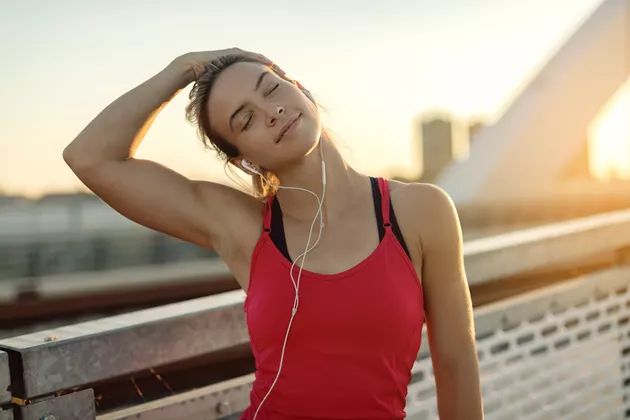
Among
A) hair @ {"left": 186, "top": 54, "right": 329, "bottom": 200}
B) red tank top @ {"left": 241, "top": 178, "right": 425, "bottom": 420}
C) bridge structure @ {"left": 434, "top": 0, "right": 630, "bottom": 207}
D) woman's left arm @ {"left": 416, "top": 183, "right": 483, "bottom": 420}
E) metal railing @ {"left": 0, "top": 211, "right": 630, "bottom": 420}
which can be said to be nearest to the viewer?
metal railing @ {"left": 0, "top": 211, "right": 630, "bottom": 420}

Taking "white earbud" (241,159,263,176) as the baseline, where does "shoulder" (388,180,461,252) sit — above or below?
below

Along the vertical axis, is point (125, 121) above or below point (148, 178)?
above

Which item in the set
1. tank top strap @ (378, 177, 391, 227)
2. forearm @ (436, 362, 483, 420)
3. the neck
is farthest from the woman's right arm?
forearm @ (436, 362, 483, 420)

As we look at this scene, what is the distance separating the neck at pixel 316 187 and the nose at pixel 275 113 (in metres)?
0.15

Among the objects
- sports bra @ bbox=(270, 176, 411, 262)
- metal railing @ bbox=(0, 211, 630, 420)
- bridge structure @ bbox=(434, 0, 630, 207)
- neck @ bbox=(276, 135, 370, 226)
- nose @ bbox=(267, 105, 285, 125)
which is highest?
nose @ bbox=(267, 105, 285, 125)

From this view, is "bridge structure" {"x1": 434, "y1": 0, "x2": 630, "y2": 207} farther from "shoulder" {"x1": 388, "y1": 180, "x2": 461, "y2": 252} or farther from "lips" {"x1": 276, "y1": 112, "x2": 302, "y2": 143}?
"lips" {"x1": 276, "y1": 112, "x2": 302, "y2": 143}

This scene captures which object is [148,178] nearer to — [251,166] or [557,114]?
[251,166]

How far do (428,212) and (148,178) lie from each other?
73 cm

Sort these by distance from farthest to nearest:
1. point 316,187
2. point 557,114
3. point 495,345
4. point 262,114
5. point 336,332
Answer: point 557,114
point 495,345
point 316,187
point 262,114
point 336,332

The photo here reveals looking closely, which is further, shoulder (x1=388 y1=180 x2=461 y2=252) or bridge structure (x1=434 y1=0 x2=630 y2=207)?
bridge structure (x1=434 y1=0 x2=630 y2=207)

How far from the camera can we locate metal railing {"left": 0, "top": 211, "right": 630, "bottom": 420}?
1.79 m

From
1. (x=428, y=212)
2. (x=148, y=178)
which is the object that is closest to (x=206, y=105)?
(x=148, y=178)

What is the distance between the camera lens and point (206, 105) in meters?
2.29

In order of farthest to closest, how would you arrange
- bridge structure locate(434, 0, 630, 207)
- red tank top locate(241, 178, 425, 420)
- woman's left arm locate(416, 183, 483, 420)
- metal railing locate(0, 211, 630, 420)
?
1. bridge structure locate(434, 0, 630, 207)
2. woman's left arm locate(416, 183, 483, 420)
3. red tank top locate(241, 178, 425, 420)
4. metal railing locate(0, 211, 630, 420)
